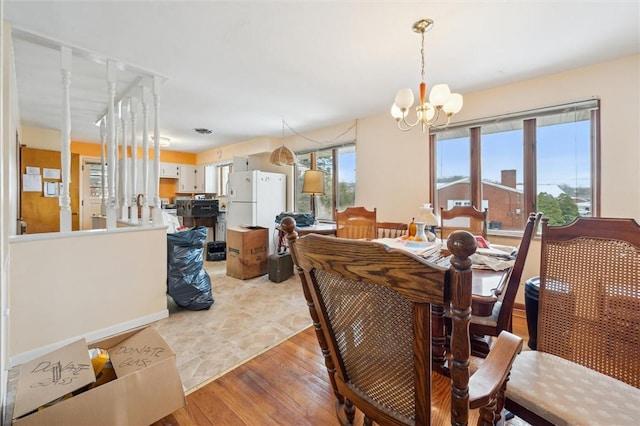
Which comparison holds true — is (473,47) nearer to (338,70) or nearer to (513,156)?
(338,70)

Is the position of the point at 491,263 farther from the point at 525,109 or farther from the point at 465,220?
the point at 525,109

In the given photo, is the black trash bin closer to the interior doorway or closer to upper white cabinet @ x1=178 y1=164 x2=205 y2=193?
upper white cabinet @ x1=178 y1=164 x2=205 y2=193

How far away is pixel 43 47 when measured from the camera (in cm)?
220

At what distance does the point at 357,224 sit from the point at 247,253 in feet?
5.26

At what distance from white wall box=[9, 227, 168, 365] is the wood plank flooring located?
1.21 metres

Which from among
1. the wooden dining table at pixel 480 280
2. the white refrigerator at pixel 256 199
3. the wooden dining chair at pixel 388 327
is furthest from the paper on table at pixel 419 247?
the white refrigerator at pixel 256 199

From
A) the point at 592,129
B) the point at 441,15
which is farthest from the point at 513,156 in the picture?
the point at 441,15

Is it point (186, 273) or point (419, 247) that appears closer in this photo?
point (419, 247)

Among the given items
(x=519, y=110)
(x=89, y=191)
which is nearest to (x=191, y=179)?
(x=89, y=191)

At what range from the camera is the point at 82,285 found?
209cm

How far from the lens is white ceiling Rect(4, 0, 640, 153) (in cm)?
175

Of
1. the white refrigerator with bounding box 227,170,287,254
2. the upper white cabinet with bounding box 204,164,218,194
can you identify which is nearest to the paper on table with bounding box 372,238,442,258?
the white refrigerator with bounding box 227,170,287,254

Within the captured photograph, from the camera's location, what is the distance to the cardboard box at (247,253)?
11.7 feet

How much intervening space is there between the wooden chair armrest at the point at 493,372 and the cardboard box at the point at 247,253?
3076mm
